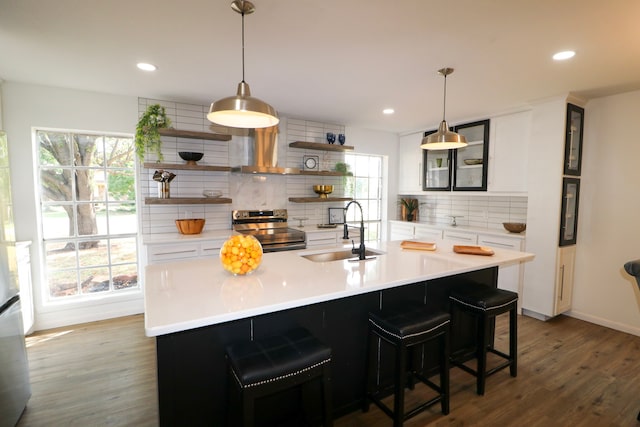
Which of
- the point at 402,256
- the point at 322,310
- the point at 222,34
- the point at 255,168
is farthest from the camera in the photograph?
the point at 255,168

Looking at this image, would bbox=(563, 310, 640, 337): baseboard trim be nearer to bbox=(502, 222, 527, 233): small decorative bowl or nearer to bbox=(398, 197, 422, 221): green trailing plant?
bbox=(502, 222, 527, 233): small decorative bowl

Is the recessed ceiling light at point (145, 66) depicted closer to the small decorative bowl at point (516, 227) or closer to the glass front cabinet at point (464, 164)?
the glass front cabinet at point (464, 164)

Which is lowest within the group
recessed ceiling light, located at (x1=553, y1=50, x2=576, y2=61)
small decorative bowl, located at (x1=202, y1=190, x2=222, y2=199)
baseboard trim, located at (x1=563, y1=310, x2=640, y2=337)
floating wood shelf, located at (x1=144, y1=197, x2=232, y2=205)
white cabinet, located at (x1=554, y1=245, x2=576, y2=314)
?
baseboard trim, located at (x1=563, y1=310, x2=640, y2=337)

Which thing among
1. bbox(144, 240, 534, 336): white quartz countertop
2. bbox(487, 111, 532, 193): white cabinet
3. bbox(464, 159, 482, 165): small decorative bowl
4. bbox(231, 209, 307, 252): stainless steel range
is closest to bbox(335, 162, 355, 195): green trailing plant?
bbox(231, 209, 307, 252): stainless steel range

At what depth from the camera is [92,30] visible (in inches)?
76.5

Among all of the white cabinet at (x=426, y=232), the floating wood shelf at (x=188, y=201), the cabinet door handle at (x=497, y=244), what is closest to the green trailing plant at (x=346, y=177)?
the white cabinet at (x=426, y=232)

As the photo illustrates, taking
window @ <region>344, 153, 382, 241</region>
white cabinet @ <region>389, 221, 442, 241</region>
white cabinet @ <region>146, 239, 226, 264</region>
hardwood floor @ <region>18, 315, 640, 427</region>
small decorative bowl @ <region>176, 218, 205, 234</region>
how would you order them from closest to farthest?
hardwood floor @ <region>18, 315, 640, 427</region>, white cabinet @ <region>146, 239, 226, 264</region>, small decorative bowl @ <region>176, 218, 205, 234</region>, white cabinet @ <region>389, 221, 442, 241</region>, window @ <region>344, 153, 382, 241</region>

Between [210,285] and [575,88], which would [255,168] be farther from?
[575,88]

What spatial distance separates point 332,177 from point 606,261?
3.30 metres

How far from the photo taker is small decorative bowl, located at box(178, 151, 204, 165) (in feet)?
11.3

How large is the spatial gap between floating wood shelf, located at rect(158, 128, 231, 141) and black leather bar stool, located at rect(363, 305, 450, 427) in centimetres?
265

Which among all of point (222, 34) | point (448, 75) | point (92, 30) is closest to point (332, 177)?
point (448, 75)

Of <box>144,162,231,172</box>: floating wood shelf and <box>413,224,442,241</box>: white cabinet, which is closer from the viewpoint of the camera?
<box>144,162,231,172</box>: floating wood shelf

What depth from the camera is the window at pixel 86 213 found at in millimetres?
3213
